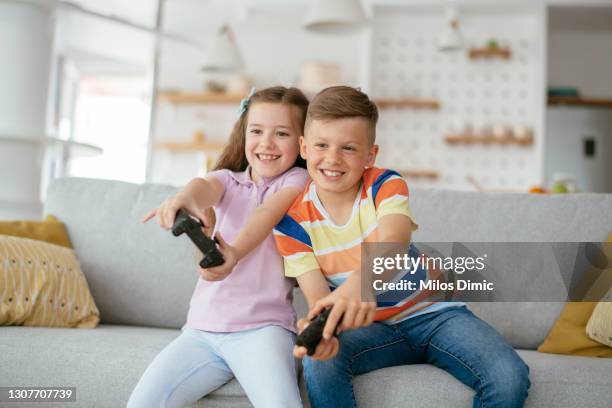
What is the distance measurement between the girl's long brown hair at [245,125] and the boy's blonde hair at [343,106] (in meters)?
0.15

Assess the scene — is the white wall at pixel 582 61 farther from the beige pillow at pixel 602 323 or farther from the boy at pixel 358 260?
the boy at pixel 358 260

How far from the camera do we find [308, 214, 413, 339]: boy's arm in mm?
1229

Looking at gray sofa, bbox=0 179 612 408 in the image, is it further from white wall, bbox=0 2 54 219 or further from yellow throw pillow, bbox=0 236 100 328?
white wall, bbox=0 2 54 219

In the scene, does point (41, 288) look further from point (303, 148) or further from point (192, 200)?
point (303, 148)

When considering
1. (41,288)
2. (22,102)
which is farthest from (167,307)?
(22,102)

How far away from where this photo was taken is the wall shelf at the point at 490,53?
6461 mm

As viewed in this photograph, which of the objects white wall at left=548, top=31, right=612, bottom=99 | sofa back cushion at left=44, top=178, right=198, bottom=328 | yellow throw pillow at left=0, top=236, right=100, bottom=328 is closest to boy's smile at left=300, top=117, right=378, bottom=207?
sofa back cushion at left=44, top=178, right=198, bottom=328

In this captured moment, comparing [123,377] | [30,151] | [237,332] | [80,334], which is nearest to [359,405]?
[237,332]

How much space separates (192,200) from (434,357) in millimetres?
652

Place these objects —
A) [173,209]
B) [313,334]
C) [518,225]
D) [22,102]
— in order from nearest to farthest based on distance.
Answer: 1. [313,334]
2. [173,209]
3. [518,225]
4. [22,102]

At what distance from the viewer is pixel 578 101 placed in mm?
6871

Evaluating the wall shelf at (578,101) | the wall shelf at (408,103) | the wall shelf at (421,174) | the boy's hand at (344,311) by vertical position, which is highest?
the wall shelf at (578,101)

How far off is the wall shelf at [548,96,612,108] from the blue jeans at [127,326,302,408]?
613 cm

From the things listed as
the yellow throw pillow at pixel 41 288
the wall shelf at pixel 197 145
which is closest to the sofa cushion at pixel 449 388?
→ the yellow throw pillow at pixel 41 288
